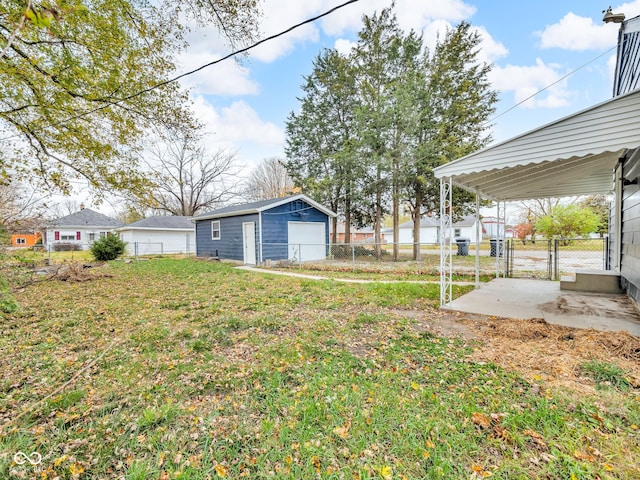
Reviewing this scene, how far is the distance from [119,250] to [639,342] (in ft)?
61.5

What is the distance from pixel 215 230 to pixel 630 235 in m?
15.3

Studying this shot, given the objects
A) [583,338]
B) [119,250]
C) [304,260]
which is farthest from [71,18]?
[119,250]

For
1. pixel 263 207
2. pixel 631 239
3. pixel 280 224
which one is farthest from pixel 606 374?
pixel 280 224

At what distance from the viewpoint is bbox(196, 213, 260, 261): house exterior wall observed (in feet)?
44.7

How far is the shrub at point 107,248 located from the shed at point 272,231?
457cm

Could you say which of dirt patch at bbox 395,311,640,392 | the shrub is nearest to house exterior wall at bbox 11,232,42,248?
the shrub

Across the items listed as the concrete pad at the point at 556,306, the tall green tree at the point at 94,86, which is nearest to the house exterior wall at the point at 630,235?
the concrete pad at the point at 556,306

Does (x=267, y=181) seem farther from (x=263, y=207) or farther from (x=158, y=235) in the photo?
(x=263, y=207)

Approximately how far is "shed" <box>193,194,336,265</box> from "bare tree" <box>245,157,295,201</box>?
15.4m

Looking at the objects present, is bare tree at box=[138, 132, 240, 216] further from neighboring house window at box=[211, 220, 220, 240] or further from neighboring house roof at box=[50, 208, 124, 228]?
neighboring house window at box=[211, 220, 220, 240]

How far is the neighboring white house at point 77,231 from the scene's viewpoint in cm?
2510

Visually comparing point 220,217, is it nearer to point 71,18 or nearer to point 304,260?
point 304,260

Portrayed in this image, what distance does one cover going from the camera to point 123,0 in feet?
18.0

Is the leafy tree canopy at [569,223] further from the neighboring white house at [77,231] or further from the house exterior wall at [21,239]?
the neighboring white house at [77,231]
